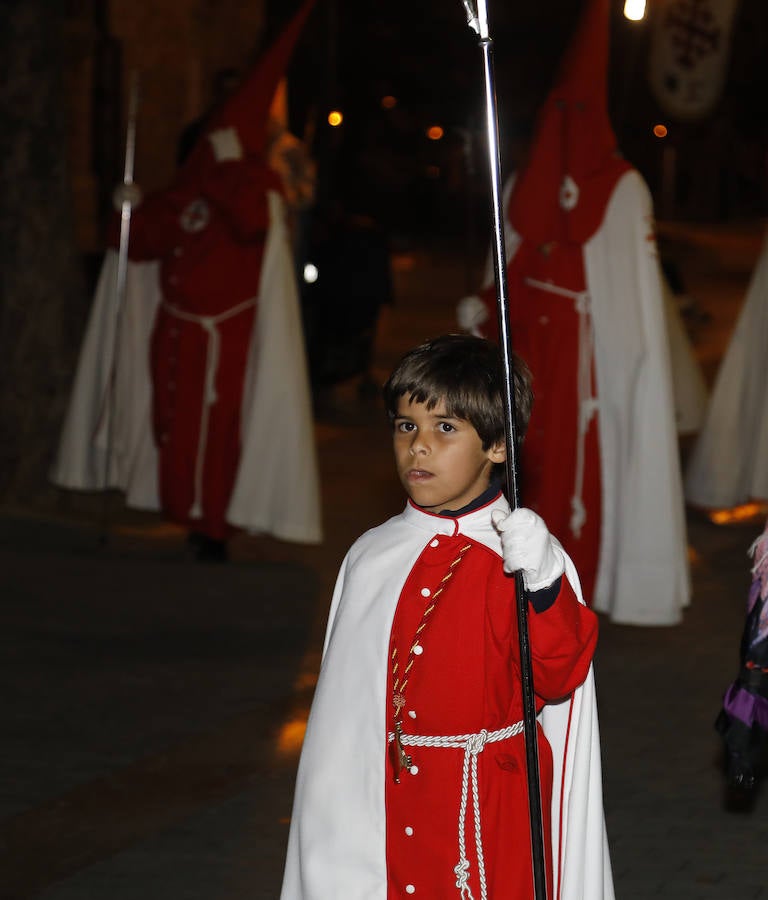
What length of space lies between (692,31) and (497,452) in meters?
14.7

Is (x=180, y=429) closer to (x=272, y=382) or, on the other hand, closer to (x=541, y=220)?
(x=272, y=382)

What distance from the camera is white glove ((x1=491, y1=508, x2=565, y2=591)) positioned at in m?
2.95

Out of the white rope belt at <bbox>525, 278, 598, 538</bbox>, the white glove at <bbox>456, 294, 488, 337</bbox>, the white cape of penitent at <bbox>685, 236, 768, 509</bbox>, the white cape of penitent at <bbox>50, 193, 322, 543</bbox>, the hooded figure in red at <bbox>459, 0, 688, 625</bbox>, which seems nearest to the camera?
the white glove at <bbox>456, 294, 488, 337</bbox>

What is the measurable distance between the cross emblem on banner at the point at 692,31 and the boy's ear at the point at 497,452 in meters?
14.5

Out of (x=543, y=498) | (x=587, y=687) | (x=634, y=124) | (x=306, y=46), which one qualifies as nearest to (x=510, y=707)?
(x=587, y=687)

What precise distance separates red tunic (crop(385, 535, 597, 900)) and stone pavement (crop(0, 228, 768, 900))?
60.1 inches

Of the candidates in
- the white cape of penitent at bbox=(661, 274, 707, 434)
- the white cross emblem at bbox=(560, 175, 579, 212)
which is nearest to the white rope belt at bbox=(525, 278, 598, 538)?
the white cross emblem at bbox=(560, 175, 579, 212)

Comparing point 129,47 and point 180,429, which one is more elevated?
point 129,47

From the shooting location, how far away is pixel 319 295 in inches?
586

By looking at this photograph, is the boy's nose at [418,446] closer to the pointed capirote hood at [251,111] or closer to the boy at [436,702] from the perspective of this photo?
the boy at [436,702]

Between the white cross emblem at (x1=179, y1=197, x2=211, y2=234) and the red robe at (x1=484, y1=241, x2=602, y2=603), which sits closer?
the red robe at (x1=484, y1=241, x2=602, y2=603)

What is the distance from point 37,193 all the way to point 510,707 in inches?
294

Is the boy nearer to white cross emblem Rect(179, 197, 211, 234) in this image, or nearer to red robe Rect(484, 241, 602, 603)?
red robe Rect(484, 241, 602, 603)

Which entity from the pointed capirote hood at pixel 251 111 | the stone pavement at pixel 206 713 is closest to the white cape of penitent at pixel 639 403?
the stone pavement at pixel 206 713
